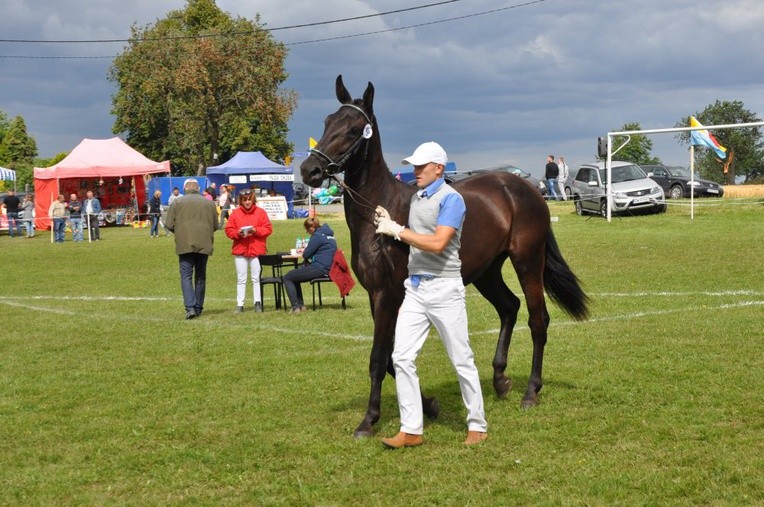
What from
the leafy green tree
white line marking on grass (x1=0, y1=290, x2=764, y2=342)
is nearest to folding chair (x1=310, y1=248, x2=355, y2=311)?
white line marking on grass (x1=0, y1=290, x2=764, y2=342)

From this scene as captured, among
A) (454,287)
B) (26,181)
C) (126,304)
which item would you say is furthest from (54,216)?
(26,181)

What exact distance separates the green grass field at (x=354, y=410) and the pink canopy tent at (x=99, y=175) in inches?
1128

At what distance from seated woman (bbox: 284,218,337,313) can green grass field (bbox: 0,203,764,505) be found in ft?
2.09

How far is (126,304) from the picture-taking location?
17625 mm

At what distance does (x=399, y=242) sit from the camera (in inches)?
282

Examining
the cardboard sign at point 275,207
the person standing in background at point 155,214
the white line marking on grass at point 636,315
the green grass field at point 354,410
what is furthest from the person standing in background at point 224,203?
the white line marking on grass at point 636,315

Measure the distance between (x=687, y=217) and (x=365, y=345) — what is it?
20442 millimetres

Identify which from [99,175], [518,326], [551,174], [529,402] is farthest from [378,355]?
[99,175]

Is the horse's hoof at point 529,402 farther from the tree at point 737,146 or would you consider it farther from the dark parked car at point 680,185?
the tree at point 737,146

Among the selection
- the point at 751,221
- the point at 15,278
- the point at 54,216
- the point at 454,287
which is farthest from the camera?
the point at 54,216

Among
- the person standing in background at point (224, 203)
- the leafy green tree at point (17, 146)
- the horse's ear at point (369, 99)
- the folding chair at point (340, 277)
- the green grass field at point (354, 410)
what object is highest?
the leafy green tree at point (17, 146)

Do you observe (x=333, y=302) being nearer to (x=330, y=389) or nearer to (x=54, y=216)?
(x=330, y=389)

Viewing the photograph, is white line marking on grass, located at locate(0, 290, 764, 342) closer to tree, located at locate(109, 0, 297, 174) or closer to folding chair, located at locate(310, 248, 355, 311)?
folding chair, located at locate(310, 248, 355, 311)

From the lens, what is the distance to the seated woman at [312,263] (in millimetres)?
15602
